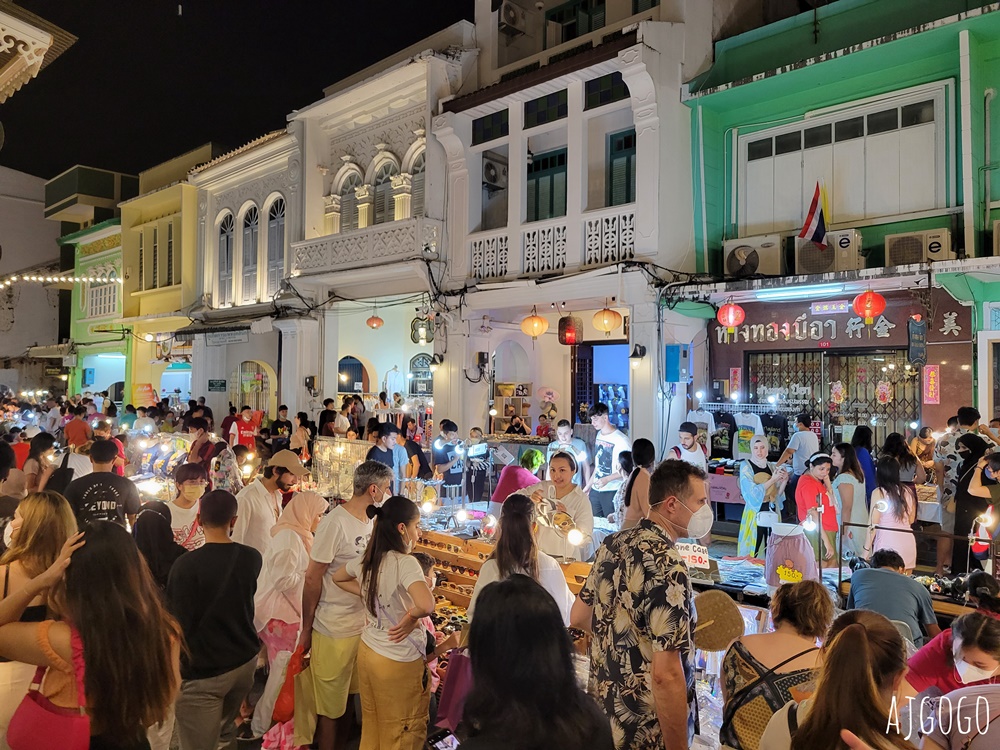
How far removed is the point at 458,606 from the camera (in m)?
6.94

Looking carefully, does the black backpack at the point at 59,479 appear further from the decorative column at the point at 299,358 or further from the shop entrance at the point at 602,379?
the shop entrance at the point at 602,379

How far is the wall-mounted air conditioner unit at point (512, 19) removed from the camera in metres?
14.8

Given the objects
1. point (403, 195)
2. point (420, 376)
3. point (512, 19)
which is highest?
point (512, 19)

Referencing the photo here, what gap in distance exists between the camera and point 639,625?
311cm

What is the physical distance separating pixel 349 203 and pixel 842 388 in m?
12.6

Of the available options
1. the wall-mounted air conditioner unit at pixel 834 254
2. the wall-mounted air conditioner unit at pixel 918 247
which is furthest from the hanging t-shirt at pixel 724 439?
the wall-mounted air conditioner unit at pixel 918 247

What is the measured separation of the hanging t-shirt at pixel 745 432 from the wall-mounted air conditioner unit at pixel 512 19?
31.5 feet

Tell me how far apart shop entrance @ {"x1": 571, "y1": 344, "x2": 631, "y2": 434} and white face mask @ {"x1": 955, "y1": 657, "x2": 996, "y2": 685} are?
42.6ft

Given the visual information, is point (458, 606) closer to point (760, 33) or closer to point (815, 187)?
point (815, 187)

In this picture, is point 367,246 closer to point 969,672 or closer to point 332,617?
point 332,617

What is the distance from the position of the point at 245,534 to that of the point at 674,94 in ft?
33.8

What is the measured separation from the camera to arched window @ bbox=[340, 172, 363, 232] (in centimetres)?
1789

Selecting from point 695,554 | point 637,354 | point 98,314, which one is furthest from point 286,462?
point 98,314

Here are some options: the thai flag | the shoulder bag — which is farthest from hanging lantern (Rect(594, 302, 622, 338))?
the shoulder bag
